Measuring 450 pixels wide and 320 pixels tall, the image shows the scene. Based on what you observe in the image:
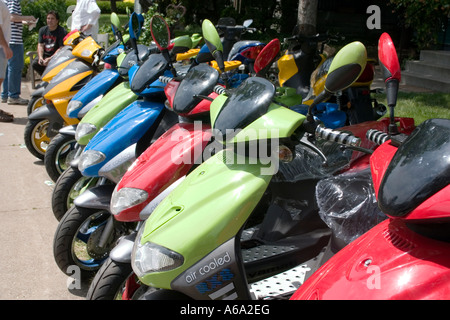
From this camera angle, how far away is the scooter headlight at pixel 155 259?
2.16 meters

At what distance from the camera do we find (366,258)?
1677mm

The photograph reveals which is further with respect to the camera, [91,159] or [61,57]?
[61,57]

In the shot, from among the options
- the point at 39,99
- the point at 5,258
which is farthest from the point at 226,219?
the point at 39,99

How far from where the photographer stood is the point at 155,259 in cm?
218

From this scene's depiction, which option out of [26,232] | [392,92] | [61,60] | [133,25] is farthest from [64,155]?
[392,92]

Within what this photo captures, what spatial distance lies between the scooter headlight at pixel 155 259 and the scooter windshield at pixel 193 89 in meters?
1.10

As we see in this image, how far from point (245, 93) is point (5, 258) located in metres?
2.39

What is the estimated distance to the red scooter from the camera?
4.86ft

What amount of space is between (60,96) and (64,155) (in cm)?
68

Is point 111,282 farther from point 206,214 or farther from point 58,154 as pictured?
point 58,154

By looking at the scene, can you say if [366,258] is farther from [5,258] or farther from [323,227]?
[5,258]

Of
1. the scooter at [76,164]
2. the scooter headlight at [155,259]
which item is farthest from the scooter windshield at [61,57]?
the scooter headlight at [155,259]

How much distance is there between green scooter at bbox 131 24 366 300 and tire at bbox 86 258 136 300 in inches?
14.7
